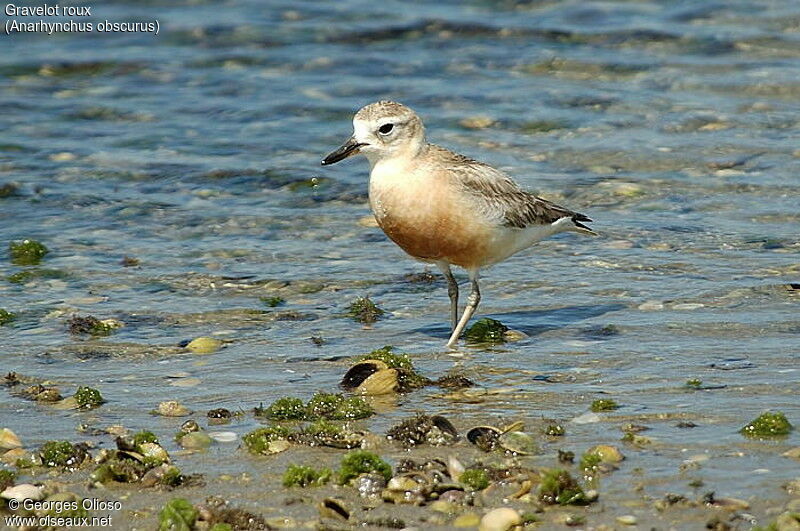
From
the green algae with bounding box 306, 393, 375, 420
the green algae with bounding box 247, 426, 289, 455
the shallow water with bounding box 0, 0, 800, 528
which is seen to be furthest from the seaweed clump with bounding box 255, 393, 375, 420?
the green algae with bounding box 247, 426, 289, 455

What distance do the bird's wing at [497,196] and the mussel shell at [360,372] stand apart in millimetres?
1715

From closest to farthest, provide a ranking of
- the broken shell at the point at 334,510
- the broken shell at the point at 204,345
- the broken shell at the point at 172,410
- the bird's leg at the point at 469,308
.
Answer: the broken shell at the point at 334,510 < the broken shell at the point at 172,410 < the broken shell at the point at 204,345 < the bird's leg at the point at 469,308

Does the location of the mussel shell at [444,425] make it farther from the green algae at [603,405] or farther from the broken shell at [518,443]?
the green algae at [603,405]

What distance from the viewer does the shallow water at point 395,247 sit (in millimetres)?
7582

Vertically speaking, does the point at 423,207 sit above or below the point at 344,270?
above

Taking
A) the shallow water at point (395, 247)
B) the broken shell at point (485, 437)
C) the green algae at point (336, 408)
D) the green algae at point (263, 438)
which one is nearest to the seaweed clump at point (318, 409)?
the green algae at point (336, 408)

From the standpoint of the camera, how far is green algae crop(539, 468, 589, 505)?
5.91 meters

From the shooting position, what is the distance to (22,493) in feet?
20.1

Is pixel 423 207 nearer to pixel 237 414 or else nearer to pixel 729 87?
pixel 237 414

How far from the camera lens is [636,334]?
8953 mm

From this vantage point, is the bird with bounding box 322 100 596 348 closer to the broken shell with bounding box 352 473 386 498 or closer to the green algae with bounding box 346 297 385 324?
the green algae with bounding box 346 297 385 324

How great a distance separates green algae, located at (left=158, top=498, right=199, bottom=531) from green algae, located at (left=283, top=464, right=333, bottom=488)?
0.61 meters

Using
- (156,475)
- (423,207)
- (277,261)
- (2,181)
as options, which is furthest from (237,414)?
(2,181)

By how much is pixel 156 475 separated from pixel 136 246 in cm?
556
